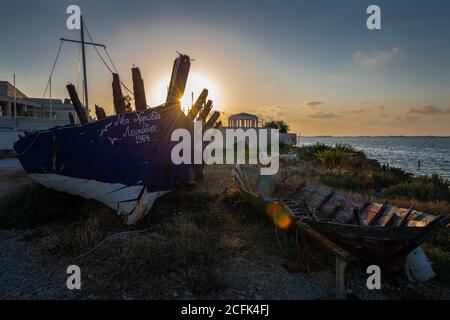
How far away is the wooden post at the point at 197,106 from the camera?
944 centimetres

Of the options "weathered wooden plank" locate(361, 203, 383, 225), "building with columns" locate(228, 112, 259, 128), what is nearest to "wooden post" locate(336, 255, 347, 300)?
"weathered wooden plank" locate(361, 203, 383, 225)

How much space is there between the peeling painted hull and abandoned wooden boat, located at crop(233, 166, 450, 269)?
251cm

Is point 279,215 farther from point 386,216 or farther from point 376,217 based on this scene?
point 386,216

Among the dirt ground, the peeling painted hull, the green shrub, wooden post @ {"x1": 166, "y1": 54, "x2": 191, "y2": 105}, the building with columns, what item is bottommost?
the dirt ground

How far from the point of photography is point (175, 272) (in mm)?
4879

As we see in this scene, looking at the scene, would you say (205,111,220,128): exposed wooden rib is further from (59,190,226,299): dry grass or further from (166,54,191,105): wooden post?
(59,190,226,299): dry grass

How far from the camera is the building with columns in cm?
3547

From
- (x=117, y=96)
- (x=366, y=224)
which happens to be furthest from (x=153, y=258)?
(x=117, y=96)

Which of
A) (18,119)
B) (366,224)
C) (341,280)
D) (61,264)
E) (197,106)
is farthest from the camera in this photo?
(18,119)

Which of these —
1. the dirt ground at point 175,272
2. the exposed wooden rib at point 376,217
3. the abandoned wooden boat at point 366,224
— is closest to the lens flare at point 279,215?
the abandoned wooden boat at point 366,224

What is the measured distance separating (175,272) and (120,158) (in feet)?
11.7

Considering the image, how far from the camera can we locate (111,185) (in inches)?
286
